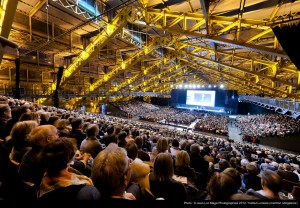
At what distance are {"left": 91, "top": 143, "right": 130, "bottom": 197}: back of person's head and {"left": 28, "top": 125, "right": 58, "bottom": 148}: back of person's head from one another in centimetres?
86

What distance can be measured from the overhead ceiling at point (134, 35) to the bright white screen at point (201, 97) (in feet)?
35.9

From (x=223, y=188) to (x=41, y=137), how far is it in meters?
2.05

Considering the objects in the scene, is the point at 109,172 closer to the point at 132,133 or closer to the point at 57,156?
the point at 57,156

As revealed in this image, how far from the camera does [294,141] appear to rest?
13.5m

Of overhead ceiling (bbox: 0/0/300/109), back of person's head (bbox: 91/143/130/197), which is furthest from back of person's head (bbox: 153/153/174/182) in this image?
overhead ceiling (bbox: 0/0/300/109)

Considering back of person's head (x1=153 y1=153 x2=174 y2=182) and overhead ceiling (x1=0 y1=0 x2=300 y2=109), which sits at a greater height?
overhead ceiling (x1=0 y1=0 x2=300 y2=109)

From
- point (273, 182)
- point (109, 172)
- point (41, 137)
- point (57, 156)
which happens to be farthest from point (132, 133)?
point (109, 172)

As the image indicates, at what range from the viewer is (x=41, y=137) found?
1915 millimetres

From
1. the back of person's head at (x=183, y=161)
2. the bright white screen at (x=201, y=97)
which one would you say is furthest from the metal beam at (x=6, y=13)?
the bright white screen at (x=201, y=97)

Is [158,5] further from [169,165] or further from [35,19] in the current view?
[35,19]

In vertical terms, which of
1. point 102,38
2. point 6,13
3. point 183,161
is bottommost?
point 183,161

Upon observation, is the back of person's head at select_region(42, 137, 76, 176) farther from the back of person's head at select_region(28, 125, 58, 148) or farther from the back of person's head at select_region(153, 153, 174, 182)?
the back of person's head at select_region(153, 153, 174, 182)

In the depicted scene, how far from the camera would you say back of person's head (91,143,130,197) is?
4.01 feet

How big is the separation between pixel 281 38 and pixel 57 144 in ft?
19.7
